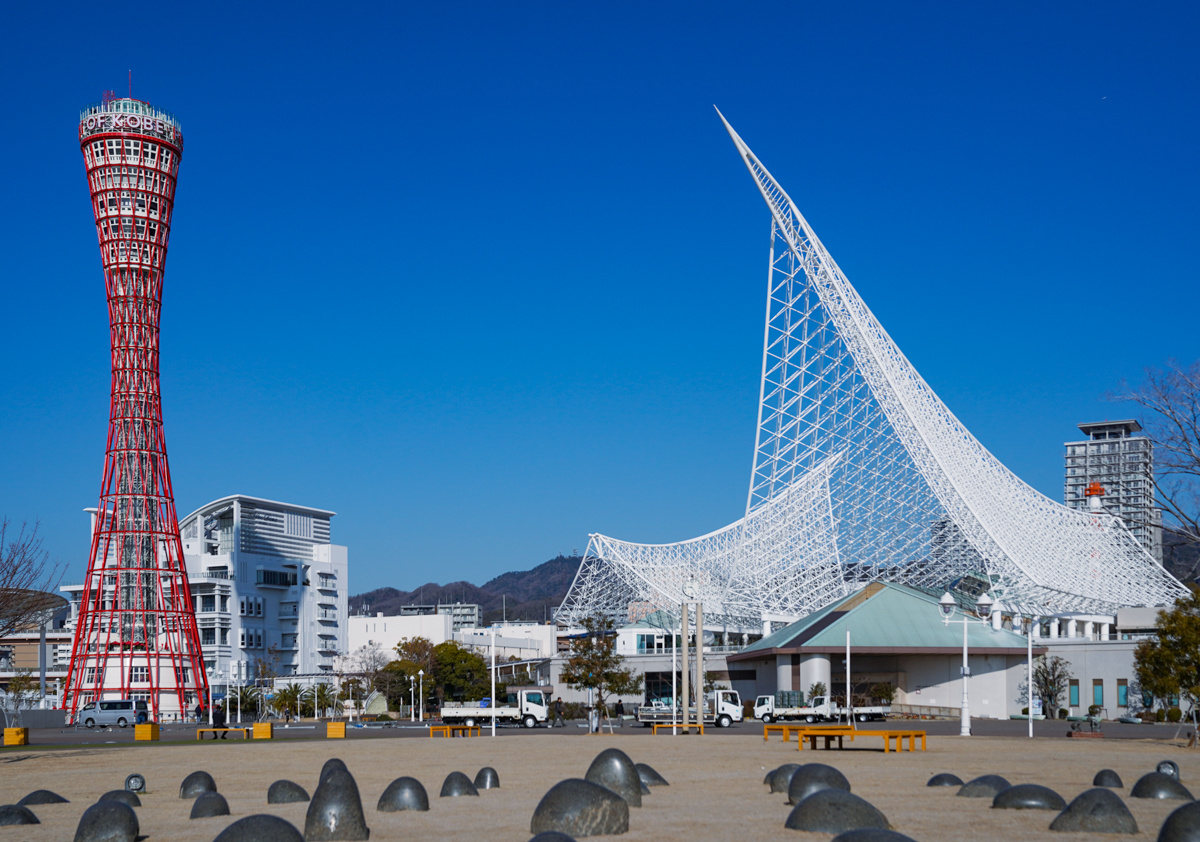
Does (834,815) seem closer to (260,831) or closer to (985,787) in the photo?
(985,787)

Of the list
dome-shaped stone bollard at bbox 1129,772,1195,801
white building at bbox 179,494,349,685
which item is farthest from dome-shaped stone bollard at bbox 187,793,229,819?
white building at bbox 179,494,349,685

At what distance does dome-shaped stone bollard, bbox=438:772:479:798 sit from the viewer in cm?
1720

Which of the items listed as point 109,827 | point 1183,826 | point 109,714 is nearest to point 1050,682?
point 109,714

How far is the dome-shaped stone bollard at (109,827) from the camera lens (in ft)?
40.0

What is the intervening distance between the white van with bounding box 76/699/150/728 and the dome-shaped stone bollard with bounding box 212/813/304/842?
2208 inches

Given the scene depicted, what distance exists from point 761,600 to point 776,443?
44.8ft

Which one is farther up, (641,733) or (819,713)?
(819,713)

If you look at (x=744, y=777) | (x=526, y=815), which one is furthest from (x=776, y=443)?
(x=526, y=815)

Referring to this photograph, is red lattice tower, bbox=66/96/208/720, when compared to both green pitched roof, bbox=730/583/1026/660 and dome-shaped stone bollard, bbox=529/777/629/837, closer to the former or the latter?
green pitched roof, bbox=730/583/1026/660

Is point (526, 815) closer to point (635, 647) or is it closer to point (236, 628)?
point (635, 647)

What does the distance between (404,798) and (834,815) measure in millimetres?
5786

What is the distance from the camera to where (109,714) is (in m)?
62.5

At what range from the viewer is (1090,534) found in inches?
3209

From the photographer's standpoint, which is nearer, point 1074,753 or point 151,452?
point 1074,753
